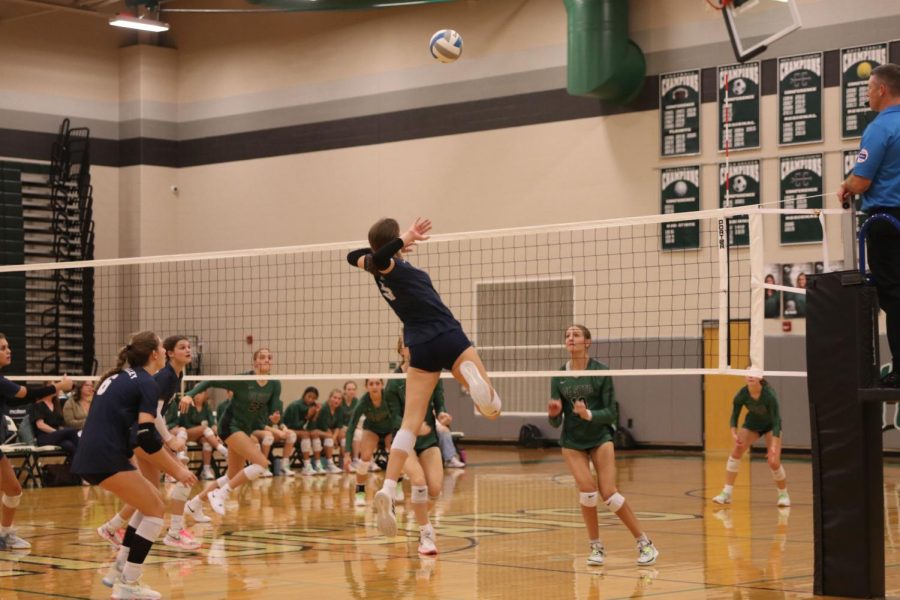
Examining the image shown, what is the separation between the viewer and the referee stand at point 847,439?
6.87 m

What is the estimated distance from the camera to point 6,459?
9688 mm

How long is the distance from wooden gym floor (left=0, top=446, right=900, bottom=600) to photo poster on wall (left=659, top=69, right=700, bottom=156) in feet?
23.8

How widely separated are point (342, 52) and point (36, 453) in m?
12.1

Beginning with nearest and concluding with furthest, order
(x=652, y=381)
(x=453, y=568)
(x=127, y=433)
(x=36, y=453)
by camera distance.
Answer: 1. (x=127, y=433)
2. (x=453, y=568)
3. (x=36, y=453)
4. (x=652, y=381)

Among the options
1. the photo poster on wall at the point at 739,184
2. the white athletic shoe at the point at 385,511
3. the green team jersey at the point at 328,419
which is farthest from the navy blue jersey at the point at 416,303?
the photo poster on wall at the point at 739,184

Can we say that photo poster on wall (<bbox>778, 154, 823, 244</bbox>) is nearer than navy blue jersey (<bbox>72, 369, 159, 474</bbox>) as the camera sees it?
No

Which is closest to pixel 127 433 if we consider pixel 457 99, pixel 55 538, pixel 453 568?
pixel 453 568

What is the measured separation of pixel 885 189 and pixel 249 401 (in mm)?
7355

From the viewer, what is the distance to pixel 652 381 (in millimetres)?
21281

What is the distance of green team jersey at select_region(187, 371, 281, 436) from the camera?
1195 cm

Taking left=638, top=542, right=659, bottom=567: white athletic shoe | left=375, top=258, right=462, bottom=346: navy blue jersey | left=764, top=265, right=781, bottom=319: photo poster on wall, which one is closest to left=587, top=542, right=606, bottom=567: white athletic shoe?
left=638, top=542, right=659, bottom=567: white athletic shoe

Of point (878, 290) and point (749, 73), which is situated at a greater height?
point (749, 73)

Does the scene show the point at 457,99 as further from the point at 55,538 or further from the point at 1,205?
the point at 55,538

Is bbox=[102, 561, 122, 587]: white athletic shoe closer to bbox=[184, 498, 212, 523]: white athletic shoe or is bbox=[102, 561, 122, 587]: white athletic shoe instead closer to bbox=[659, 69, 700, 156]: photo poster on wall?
bbox=[184, 498, 212, 523]: white athletic shoe
